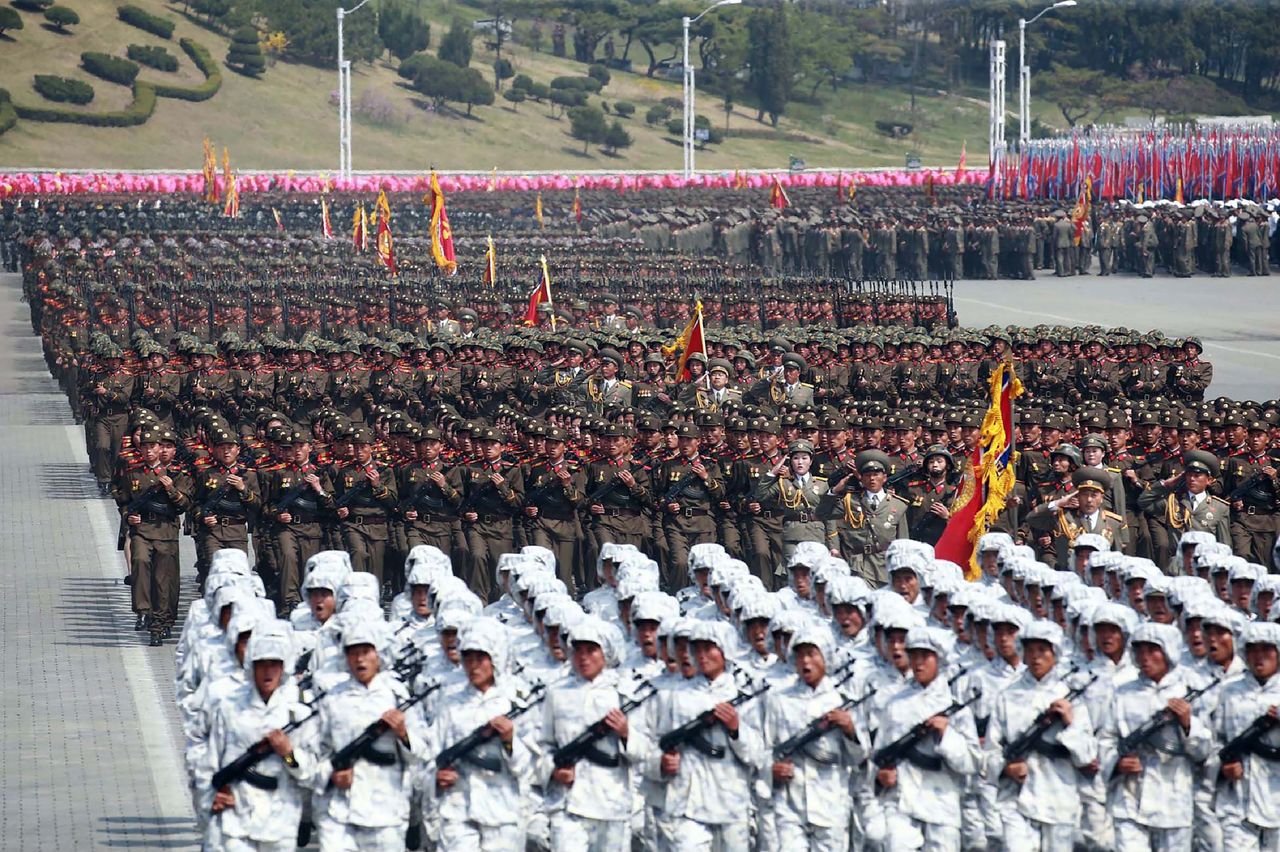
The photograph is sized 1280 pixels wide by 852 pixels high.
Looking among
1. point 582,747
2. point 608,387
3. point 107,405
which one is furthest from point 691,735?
point 107,405

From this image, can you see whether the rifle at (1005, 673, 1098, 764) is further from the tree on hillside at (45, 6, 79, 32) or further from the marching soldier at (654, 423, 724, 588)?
the tree on hillside at (45, 6, 79, 32)

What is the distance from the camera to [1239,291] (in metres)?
49.2

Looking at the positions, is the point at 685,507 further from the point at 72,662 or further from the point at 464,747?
the point at 464,747

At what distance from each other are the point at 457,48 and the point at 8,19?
22.7 m

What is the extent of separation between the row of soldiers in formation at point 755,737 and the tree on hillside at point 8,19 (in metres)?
94.7

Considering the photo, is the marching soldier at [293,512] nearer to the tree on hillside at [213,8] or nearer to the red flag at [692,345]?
the red flag at [692,345]

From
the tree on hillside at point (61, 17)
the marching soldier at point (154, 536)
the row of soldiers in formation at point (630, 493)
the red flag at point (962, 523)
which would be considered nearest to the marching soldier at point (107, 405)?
the row of soldiers in formation at point (630, 493)

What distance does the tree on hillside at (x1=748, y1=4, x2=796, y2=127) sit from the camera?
396ft

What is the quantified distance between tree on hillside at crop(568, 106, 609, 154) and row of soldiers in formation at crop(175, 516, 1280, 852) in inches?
3898

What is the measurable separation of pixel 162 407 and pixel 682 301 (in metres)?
11.1

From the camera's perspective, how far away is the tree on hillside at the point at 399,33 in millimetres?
115875

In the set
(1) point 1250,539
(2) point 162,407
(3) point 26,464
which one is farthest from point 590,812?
(3) point 26,464

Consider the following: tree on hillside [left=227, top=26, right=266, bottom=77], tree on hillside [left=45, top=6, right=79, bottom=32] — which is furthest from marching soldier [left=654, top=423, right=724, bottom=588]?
tree on hillside [left=227, top=26, right=266, bottom=77]

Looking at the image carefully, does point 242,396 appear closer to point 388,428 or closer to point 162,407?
point 162,407
